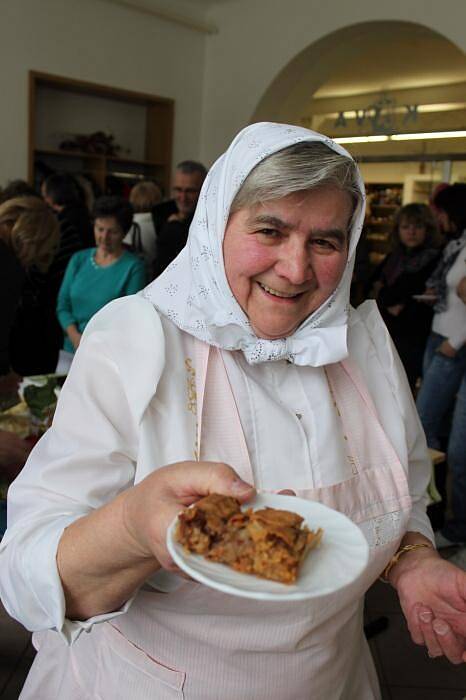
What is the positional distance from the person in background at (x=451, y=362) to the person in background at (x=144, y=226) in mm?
1862

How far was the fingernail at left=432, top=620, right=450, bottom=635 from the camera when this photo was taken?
1.17 meters

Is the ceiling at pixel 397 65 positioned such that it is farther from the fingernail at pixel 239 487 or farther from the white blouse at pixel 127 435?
the fingernail at pixel 239 487

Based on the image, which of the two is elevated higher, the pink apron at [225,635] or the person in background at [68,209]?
the person in background at [68,209]

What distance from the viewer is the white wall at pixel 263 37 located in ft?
17.3

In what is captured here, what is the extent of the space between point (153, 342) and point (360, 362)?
463 mm

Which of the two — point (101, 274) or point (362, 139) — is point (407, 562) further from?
point (362, 139)

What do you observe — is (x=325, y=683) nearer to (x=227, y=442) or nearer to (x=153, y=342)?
(x=227, y=442)

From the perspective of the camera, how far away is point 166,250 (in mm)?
3969

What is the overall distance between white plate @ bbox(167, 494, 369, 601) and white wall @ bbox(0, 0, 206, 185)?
5.73m

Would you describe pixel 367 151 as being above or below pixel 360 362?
above

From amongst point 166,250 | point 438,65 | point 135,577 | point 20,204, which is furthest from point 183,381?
point 438,65

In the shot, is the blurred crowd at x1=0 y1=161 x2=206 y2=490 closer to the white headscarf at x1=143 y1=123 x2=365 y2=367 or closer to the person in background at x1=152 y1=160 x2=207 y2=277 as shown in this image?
the person in background at x1=152 y1=160 x2=207 y2=277

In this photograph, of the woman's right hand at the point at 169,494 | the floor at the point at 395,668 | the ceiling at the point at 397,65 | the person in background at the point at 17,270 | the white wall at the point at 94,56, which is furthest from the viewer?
the ceiling at the point at 397,65

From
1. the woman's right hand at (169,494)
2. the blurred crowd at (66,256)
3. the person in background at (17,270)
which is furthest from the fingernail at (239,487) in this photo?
the blurred crowd at (66,256)
